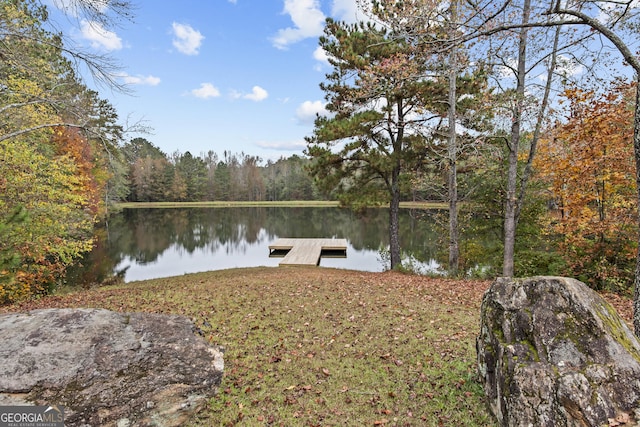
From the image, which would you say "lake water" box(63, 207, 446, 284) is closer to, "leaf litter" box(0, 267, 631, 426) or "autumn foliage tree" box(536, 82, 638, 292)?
"autumn foliage tree" box(536, 82, 638, 292)

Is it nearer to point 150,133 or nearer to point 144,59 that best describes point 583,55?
point 150,133

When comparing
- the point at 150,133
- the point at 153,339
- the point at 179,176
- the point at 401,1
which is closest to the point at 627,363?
the point at 153,339

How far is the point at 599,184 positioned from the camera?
754 centimetres

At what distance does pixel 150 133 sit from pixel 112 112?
25.8m

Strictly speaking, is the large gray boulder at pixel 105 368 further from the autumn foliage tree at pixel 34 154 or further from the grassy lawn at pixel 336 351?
the autumn foliage tree at pixel 34 154

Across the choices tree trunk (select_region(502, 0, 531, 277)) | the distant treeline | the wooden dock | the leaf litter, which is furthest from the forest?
the distant treeline

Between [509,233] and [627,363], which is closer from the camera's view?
[627,363]

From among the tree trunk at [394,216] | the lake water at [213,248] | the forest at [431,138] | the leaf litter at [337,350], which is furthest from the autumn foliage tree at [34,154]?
the tree trunk at [394,216]

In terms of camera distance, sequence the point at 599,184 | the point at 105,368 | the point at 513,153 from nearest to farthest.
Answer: the point at 105,368, the point at 513,153, the point at 599,184

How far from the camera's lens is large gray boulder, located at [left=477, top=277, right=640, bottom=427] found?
211cm

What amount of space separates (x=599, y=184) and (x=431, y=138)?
14.4 feet

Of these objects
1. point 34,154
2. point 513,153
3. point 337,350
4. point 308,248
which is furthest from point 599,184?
point 34,154

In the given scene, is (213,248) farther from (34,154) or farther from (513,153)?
(513,153)

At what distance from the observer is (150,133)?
6.34 m
